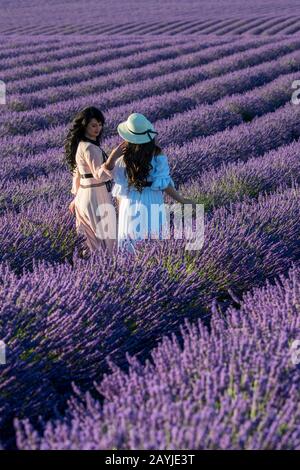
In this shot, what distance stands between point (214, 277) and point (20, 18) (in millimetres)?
28554

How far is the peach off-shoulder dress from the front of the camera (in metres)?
4.04

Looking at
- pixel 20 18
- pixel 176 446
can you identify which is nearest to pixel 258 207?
pixel 176 446

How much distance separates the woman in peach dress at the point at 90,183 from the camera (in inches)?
158

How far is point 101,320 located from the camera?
2.64 metres

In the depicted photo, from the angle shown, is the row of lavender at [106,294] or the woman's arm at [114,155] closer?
the row of lavender at [106,294]

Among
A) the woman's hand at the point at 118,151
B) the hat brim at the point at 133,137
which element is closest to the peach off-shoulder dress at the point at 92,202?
the woman's hand at the point at 118,151

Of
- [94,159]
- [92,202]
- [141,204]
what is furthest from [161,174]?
[92,202]

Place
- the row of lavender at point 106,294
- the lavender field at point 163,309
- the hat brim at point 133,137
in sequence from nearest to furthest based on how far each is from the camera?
1. the lavender field at point 163,309
2. the row of lavender at point 106,294
3. the hat brim at point 133,137

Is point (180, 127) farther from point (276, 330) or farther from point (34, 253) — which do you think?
point (276, 330)

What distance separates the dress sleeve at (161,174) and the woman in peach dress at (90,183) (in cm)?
34

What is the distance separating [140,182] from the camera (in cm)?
368

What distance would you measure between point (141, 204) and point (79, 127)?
0.66m

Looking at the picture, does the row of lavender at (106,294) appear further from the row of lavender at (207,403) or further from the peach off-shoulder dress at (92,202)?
the row of lavender at (207,403)

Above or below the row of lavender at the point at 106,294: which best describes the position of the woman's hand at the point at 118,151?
above
